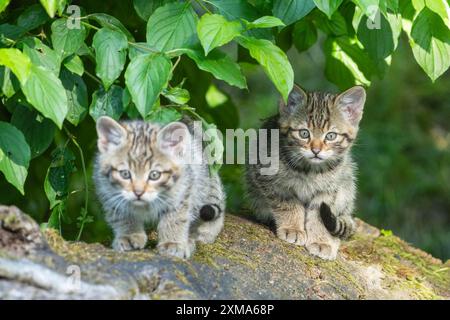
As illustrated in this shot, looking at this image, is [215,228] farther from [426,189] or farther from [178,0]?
[426,189]

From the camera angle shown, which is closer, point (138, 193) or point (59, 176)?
point (138, 193)

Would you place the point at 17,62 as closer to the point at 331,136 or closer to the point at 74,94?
the point at 74,94

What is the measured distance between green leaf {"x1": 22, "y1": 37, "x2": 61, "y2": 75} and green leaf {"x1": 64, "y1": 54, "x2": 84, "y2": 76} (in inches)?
3.9

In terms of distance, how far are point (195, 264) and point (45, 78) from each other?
4.28 feet

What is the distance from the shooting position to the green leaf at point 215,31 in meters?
4.18

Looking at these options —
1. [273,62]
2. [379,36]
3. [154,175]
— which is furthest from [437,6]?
[154,175]

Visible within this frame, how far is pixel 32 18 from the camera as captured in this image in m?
4.60

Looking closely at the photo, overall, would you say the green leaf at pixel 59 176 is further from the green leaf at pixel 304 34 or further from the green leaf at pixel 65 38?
the green leaf at pixel 304 34

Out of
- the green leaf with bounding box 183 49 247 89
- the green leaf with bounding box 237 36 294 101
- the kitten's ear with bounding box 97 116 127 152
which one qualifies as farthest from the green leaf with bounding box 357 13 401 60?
the kitten's ear with bounding box 97 116 127 152

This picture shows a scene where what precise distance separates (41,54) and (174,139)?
2.87 ft

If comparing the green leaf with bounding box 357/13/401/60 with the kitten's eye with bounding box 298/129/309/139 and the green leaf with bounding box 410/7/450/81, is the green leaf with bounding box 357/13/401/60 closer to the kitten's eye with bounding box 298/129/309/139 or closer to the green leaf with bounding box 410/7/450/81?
the green leaf with bounding box 410/7/450/81

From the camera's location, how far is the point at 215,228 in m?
4.99

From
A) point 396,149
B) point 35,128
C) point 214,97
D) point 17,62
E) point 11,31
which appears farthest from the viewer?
point 396,149

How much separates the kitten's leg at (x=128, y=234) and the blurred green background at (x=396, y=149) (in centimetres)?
190
